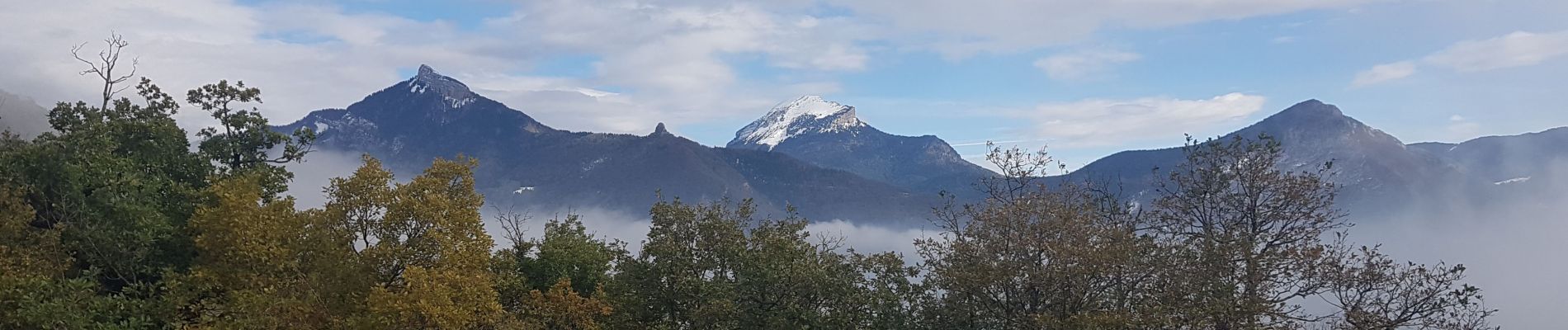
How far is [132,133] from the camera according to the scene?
3112cm

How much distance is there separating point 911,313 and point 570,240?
1440 cm

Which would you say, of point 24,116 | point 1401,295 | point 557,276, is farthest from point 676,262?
point 24,116

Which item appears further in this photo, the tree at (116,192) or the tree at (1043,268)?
the tree at (116,192)

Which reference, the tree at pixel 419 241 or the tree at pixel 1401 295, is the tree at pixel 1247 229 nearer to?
the tree at pixel 1401 295

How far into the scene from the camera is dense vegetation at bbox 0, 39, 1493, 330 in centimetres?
2300

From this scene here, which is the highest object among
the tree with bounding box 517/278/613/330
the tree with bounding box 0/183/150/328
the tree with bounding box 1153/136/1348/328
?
the tree with bounding box 1153/136/1348/328

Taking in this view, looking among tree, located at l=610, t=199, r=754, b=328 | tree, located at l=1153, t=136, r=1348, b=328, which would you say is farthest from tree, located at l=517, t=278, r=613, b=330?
tree, located at l=1153, t=136, r=1348, b=328

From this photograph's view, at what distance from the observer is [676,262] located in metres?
30.3

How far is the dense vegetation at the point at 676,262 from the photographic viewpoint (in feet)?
75.5

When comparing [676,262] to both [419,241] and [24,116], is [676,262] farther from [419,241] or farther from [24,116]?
[24,116]

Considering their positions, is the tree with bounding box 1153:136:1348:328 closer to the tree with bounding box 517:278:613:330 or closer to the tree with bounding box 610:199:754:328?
the tree with bounding box 610:199:754:328

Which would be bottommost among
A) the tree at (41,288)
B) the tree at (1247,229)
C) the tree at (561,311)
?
the tree at (561,311)

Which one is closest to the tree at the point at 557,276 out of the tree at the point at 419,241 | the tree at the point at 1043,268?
the tree at the point at 419,241

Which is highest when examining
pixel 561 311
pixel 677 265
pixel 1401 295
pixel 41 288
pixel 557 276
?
pixel 1401 295
